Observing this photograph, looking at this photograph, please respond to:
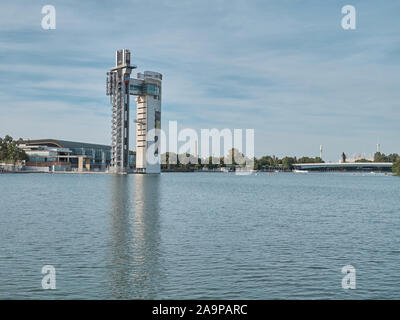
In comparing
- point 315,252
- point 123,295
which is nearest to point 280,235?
point 315,252

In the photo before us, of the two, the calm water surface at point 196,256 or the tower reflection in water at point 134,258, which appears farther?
the tower reflection in water at point 134,258

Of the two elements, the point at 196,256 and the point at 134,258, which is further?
the point at 196,256

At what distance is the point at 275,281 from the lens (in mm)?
27781

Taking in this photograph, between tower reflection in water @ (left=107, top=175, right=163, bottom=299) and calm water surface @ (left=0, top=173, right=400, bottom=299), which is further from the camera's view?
tower reflection in water @ (left=107, top=175, right=163, bottom=299)

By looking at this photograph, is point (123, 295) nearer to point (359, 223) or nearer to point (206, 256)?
point (206, 256)

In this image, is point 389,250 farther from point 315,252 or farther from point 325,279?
point 325,279
